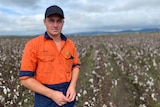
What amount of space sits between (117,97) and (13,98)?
12.5 feet

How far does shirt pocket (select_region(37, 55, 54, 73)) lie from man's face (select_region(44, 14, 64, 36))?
279 mm

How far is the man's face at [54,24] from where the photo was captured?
331cm

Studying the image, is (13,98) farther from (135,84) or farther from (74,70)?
(135,84)

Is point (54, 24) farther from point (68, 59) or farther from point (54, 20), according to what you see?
point (68, 59)

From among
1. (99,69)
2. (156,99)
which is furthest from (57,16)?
(99,69)

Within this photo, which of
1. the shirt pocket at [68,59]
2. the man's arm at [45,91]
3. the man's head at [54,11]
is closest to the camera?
the man's arm at [45,91]

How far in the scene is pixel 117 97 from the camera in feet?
31.1

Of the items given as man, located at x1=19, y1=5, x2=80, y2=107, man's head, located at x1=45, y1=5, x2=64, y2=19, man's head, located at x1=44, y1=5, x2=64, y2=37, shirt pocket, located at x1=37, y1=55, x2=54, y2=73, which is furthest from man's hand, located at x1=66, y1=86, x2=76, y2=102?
man's head, located at x1=45, y1=5, x2=64, y2=19

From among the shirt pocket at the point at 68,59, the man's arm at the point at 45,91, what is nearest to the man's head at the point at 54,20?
the shirt pocket at the point at 68,59

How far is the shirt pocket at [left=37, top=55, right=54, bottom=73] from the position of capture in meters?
3.24

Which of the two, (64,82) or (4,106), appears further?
(4,106)

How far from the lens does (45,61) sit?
3.25 metres

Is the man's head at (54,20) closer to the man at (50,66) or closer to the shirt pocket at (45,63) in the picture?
the man at (50,66)

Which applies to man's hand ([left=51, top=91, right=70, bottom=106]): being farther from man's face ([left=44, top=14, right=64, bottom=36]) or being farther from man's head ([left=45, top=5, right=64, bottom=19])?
man's head ([left=45, top=5, right=64, bottom=19])
